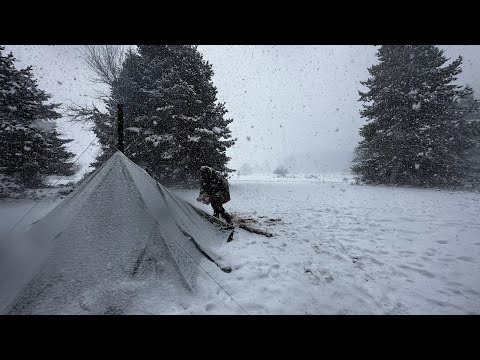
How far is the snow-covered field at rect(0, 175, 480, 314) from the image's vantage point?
9.92ft

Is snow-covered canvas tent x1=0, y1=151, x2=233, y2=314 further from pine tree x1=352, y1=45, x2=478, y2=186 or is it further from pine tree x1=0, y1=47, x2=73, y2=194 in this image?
pine tree x1=352, y1=45, x2=478, y2=186

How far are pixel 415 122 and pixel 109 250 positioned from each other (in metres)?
21.1

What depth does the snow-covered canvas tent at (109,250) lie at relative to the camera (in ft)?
9.12

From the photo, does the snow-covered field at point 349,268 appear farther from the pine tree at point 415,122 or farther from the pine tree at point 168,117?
the pine tree at point 415,122

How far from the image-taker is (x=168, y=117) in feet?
48.3

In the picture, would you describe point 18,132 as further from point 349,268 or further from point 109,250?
point 349,268

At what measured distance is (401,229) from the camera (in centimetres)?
632

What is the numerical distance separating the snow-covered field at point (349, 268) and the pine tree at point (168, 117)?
7847mm

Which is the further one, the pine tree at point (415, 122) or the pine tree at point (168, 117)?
the pine tree at point (415, 122)

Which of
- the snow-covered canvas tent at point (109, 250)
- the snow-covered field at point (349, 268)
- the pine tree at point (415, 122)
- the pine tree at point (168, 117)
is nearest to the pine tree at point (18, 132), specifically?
the pine tree at point (168, 117)

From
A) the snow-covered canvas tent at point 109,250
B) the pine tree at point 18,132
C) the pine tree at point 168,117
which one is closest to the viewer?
the snow-covered canvas tent at point 109,250
